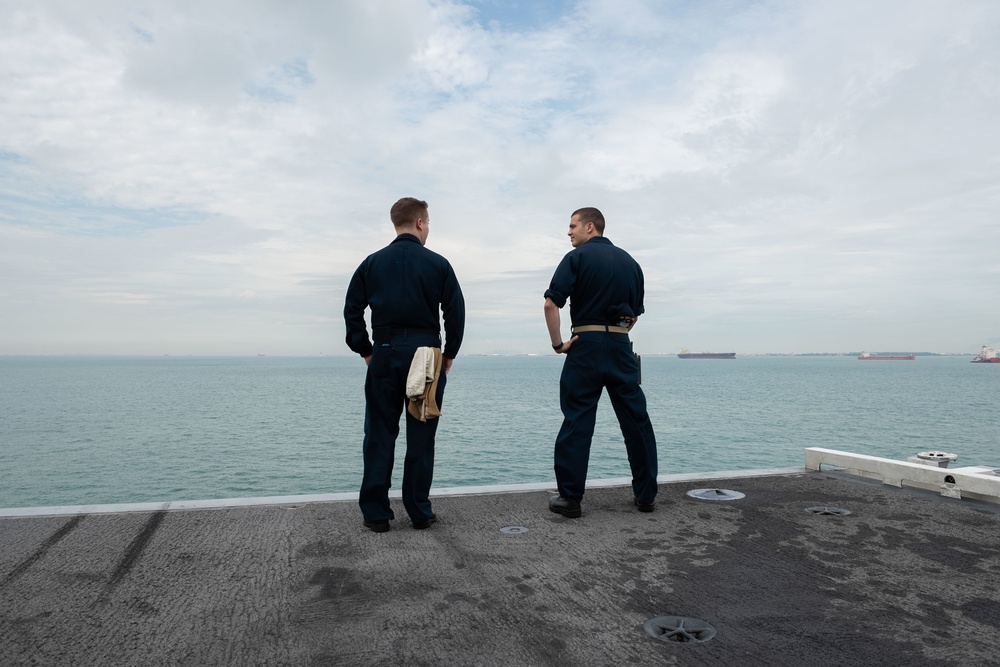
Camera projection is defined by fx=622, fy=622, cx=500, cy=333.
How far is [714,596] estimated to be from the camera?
2645 millimetres

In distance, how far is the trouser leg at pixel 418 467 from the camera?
378cm

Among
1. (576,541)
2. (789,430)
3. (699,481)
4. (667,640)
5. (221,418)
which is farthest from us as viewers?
(221,418)

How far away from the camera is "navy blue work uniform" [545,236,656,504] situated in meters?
4.23

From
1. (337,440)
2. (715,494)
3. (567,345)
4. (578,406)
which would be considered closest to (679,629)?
(578,406)

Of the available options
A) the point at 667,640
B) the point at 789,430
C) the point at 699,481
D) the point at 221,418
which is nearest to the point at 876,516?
the point at 699,481

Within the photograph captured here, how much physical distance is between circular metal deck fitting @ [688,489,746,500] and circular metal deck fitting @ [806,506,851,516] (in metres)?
0.50

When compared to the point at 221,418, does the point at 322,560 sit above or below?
above

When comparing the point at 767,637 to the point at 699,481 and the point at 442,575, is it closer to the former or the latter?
the point at 442,575

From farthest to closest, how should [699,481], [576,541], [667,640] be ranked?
[699,481], [576,541], [667,640]

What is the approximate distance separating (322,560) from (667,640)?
174 centimetres

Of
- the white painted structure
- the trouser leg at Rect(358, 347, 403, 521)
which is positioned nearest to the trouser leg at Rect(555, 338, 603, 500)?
the trouser leg at Rect(358, 347, 403, 521)

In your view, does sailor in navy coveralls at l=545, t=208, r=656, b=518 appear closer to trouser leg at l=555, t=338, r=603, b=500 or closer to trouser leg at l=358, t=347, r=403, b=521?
trouser leg at l=555, t=338, r=603, b=500

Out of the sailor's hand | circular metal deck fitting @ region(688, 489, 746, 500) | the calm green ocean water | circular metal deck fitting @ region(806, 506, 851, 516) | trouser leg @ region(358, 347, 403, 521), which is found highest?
the sailor's hand

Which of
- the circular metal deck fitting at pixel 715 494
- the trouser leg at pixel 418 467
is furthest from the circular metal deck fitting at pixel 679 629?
the circular metal deck fitting at pixel 715 494
